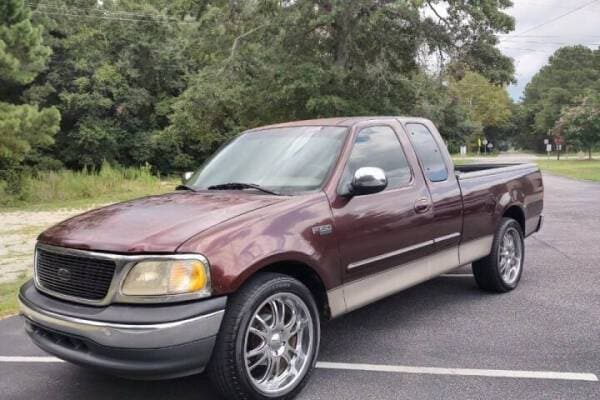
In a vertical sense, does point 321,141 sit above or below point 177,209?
above

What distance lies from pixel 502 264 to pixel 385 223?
7.60 feet

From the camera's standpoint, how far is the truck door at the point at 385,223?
414cm

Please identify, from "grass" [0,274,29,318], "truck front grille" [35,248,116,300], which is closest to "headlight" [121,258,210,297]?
"truck front grille" [35,248,116,300]

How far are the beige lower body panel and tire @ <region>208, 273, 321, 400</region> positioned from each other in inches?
12.6

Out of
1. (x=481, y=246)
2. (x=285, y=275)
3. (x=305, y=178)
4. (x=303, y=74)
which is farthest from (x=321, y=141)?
(x=303, y=74)

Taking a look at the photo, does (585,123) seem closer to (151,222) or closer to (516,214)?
(516,214)

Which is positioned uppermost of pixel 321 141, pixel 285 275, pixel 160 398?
pixel 321 141

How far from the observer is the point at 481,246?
570 centimetres

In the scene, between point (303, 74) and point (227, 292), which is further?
point (303, 74)

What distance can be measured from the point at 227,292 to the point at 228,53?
2643 cm

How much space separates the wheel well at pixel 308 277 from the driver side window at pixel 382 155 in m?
0.89

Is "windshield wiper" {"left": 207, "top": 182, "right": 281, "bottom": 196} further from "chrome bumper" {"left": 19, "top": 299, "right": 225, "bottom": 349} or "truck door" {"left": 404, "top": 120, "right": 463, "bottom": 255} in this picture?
"truck door" {"left": 404, "top": 120, "right": 463, "bottom": 255}

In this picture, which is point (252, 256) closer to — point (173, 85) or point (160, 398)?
point (160, 398)

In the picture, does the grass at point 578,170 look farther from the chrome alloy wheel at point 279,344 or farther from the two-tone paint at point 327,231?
the chrome alloy wheel at point 279,344
